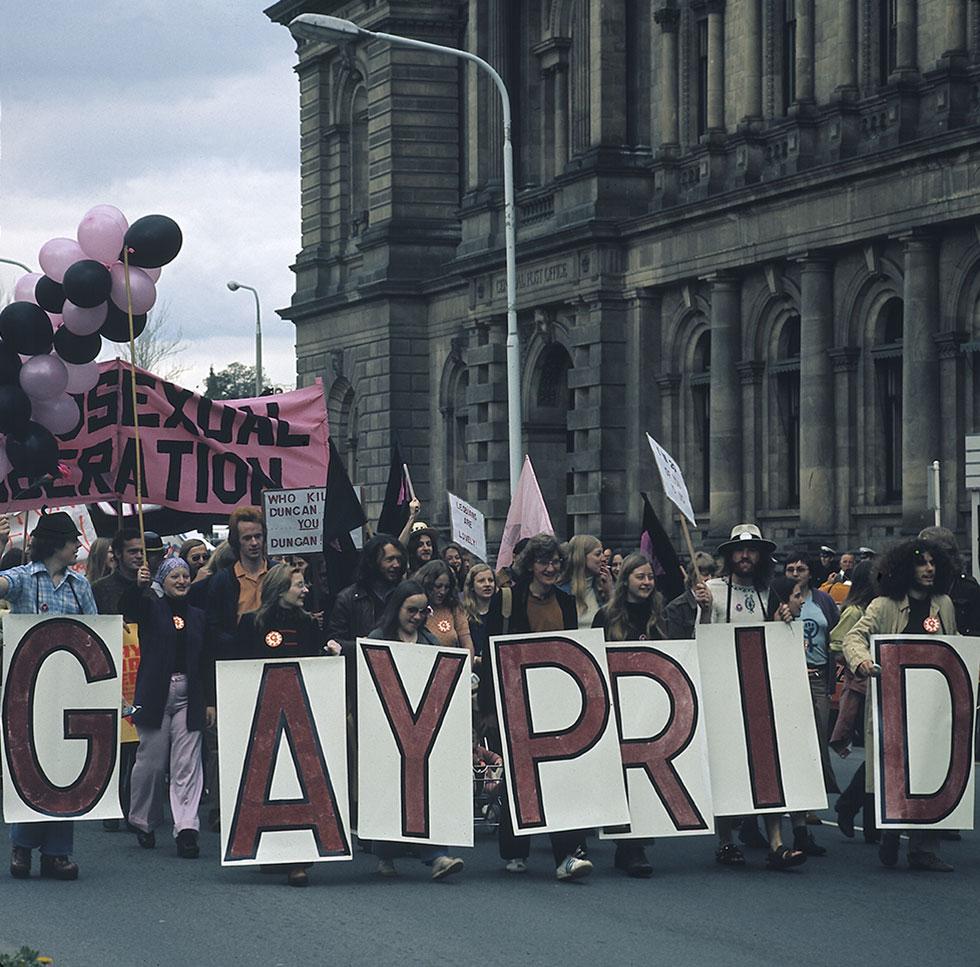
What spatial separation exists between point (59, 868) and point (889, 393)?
20.7 metres

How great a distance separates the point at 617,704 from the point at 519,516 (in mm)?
10369

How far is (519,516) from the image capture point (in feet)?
73.0

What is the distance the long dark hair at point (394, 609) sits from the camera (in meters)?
12.0

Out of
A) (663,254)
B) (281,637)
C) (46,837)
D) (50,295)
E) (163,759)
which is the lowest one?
(46,837)

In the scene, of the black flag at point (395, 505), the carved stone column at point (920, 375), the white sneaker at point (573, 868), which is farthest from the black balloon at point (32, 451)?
the carved stone column at point (920, 375)

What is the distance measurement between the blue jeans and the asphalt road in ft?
0.72

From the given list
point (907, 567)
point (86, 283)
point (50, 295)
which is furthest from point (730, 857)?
point (50, 295)

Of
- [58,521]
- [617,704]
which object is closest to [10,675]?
[58,521]

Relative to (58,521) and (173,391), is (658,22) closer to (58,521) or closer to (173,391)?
(173,391)

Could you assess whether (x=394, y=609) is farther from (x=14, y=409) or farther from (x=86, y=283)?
(x=14, y=409)

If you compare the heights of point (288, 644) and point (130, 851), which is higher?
point (288, 644)

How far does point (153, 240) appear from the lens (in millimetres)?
14180

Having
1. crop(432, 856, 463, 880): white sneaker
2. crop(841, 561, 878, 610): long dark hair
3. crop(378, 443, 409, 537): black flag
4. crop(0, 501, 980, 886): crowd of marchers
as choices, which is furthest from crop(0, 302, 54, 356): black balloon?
crop(378, 443, 409, 537): black flag

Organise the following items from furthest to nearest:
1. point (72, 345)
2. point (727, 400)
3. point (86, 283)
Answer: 1. point (727, 400)
2. point (72, 345)
3. point (86, 283)
